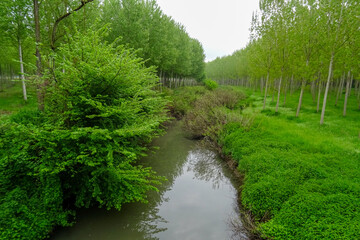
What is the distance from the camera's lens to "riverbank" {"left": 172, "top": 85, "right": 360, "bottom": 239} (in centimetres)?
439

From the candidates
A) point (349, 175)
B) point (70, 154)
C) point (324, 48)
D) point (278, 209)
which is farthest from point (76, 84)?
point (324, 48)

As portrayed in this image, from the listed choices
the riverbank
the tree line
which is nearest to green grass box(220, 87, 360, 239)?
the riverbank

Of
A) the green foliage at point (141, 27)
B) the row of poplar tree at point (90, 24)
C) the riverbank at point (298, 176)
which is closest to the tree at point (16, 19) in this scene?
the row of poplar tree at point (90, 24)

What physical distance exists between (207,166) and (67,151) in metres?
6.65

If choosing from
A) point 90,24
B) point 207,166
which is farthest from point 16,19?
point 207,166

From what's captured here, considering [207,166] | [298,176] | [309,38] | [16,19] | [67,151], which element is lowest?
[207,166]

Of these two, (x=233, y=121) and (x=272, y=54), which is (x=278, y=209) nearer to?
(x=233, y=121)

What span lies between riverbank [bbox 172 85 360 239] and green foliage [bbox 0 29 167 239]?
3.56 m

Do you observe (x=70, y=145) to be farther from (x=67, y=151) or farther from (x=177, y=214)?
(x=177, y=214)

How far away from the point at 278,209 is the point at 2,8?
20.6m

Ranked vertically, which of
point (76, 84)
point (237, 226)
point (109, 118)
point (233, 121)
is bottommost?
point (237, 226)

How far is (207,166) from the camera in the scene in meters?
9.63

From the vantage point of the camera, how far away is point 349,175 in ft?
20.0

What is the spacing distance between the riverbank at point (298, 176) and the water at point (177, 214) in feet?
2.91
